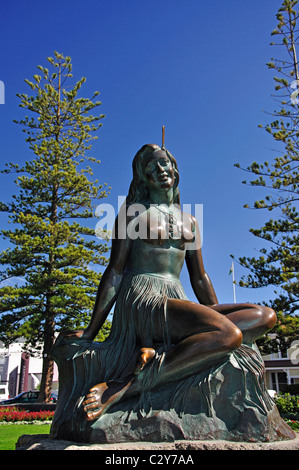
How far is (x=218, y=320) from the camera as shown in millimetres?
2990

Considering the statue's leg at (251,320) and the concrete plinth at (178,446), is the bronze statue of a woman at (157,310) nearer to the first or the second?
the statue's leg at (251,320)

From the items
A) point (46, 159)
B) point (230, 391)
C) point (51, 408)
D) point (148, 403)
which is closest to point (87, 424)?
point (148, 403)

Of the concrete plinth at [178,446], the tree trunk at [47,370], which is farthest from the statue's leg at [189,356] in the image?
the tree trunk at [47,370]

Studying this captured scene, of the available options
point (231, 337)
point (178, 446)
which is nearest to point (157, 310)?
point (231, 337)

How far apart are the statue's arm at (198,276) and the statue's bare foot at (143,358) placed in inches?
41.4

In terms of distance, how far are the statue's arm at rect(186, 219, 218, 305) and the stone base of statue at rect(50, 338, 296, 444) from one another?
92cm

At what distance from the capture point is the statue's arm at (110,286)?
3.51 metres

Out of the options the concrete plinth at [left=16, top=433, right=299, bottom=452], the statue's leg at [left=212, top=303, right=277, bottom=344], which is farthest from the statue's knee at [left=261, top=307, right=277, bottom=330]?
the concrete plinth at [left=16, top=433, right=299, bottom=452]

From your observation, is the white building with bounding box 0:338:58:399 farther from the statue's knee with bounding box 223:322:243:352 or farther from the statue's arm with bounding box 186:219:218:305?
the statue's knee with bounding box 223:322:243:352

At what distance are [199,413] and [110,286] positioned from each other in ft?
4.13

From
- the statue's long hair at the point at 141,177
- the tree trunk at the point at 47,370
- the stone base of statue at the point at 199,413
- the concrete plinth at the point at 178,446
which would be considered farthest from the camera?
the tree trunk at the point at 47,370

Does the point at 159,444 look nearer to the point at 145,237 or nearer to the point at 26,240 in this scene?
the point at 145,237

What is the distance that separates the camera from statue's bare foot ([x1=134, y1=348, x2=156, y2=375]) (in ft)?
9.68

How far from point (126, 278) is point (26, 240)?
1387 cm
